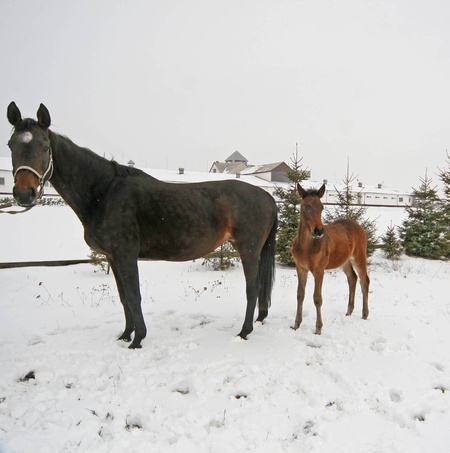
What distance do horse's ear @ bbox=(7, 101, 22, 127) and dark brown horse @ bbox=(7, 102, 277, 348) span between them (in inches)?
7.7

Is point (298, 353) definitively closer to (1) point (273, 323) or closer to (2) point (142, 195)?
(1) point (273, 323)

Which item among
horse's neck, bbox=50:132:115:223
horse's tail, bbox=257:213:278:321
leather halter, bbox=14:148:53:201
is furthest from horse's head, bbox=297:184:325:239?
leather halter, bbox=14:148:53:201

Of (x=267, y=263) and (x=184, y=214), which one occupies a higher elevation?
(x=184, y=214)

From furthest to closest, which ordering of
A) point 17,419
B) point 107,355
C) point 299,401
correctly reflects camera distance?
point 107,355 → point 299,401 → point 17,419

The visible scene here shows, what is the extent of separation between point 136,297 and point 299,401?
7.69ft

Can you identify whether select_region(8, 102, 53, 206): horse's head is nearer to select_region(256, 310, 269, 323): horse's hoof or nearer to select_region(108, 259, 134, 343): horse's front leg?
select_region(108, 259, 134, 343): horse's front leg

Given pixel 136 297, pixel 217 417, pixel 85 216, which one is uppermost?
pixel 85 216

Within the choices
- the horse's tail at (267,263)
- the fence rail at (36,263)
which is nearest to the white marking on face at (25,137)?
the horse's tail at (267,263)

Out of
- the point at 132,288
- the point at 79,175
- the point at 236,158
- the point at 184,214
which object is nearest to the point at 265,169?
the point at 236,158

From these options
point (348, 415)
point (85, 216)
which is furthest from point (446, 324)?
point (85, 216)

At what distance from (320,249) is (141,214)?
8.82 feet

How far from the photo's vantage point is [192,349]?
13.4 ft

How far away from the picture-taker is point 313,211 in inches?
175

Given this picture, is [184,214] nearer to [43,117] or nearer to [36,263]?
[43,117]
